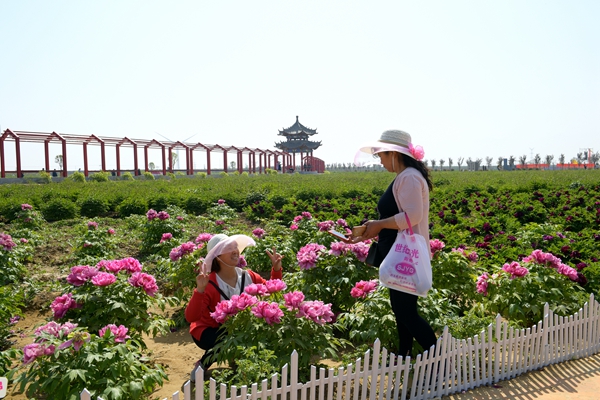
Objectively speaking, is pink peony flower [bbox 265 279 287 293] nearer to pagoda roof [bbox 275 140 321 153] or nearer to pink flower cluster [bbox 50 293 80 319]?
pink flower cluster [bbox 50 293 80 319]

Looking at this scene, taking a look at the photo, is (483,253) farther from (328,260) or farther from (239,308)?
(239,308)

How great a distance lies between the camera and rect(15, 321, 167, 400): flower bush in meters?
2.51

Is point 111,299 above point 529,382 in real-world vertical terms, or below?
above

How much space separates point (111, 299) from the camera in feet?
11.8

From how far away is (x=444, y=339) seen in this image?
322 centimetres

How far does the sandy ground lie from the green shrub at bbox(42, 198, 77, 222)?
8792 millimetres

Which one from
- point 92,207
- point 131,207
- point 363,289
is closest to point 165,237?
point 363,289

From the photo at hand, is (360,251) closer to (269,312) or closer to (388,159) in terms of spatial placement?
(388,159)

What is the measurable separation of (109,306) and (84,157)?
3276 cm

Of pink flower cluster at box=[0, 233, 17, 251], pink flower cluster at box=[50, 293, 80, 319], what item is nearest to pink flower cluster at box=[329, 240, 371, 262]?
pink flower cluster at box=[50, 293, 80, 319]

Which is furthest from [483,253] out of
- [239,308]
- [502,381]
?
[239,308]

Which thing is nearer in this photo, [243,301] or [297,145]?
[243,301]

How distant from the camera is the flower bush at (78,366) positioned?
2.51m

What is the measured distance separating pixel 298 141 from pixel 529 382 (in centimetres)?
7617
